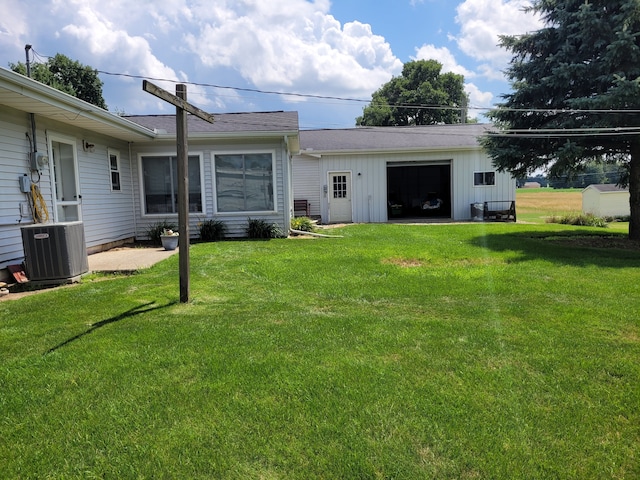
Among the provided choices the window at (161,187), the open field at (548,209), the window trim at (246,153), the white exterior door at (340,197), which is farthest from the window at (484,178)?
the window at (161,187)

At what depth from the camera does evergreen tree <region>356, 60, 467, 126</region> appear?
35531 millimetres

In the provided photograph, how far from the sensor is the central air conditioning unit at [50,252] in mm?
5812

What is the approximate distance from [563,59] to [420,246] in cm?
579

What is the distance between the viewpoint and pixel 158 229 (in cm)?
1043

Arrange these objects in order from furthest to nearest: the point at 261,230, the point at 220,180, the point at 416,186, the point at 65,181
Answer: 1. the point at 416,186
2. the point at 220,180
3. the point at 261,230
4. the point at 65,181

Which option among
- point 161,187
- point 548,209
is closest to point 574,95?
point 161,187

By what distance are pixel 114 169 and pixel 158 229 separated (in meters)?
1.72

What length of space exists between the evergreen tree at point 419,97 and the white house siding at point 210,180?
26.4 meters

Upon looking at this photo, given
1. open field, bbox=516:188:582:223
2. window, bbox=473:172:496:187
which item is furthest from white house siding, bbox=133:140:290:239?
open field, bbox=516:188:582:223

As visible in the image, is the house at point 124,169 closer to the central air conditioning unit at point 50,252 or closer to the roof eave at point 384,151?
the central air conditioning unit at point 50,252

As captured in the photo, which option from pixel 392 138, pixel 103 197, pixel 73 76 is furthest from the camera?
pixel 73 76

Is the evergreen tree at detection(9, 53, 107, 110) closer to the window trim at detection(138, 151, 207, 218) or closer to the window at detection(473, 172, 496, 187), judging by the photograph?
the window trim at detection(138, 151, 207, 218)

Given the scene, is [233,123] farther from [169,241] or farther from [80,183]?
[80,183]

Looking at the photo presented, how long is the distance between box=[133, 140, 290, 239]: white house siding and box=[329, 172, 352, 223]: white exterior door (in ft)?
18.2
